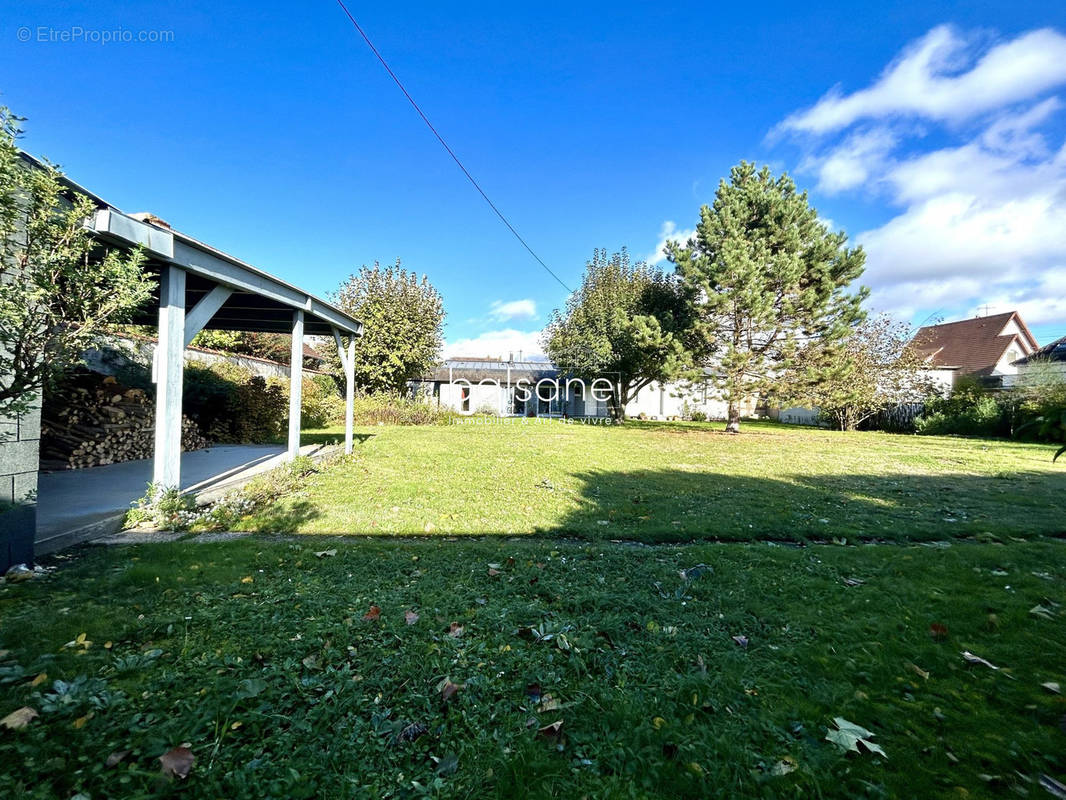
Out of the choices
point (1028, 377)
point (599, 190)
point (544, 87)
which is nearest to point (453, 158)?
point (544, 87)

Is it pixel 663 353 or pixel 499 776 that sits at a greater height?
pixel 663 353

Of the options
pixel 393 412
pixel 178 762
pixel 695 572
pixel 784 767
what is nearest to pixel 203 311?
pixel 178 762

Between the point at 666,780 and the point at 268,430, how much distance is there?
13869mm

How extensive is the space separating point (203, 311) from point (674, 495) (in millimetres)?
6470

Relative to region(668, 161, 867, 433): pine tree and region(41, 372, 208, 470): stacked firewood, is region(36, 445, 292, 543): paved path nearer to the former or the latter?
region(41, 372, 208, 470): stacked firewood


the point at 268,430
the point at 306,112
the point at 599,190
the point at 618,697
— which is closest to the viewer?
the point at 618,697

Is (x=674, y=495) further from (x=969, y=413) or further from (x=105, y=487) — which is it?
(x=969, y=413)

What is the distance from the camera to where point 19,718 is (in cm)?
168

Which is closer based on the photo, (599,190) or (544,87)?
(544,87)

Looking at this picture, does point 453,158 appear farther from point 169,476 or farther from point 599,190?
point 169,476

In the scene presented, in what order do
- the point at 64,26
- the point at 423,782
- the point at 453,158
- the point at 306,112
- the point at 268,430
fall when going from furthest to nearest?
the point at 268,430
the point at 453,158
the point at 306,112
the point at 64,26
the point at 423,782

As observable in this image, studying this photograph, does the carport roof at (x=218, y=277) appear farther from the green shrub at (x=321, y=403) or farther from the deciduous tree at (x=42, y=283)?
the green shrub at (x=321, y=403)

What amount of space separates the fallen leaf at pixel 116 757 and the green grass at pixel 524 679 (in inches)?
0.6

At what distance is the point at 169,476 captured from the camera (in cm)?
468
